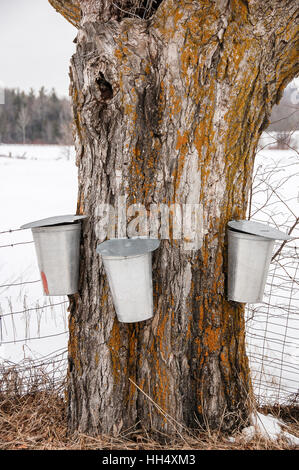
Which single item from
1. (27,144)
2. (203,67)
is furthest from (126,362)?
(27,144)

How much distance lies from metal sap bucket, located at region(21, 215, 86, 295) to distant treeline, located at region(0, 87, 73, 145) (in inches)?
2000

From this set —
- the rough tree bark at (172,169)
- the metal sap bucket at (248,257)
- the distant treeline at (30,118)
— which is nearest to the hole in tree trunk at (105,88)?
the rough tree bark at (172,169)

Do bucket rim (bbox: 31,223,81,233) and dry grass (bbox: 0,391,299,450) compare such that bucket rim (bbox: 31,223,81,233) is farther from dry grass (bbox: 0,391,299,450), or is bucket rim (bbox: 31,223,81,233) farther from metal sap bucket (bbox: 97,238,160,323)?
dry grass (bbox: 0,391,299,450)

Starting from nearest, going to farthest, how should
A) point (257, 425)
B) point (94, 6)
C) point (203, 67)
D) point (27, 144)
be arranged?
point (203, 67) < point (94, 6) < point (257, 425) < point (27, 144)

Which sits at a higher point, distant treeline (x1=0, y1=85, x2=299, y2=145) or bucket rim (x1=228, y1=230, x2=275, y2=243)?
distant treeline (x1=0, y1=85, x2=299, y2=145)

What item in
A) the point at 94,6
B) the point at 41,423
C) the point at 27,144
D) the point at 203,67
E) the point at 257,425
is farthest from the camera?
the point at 27,144

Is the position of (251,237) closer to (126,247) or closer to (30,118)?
(126,247)

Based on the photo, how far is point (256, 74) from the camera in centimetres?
180

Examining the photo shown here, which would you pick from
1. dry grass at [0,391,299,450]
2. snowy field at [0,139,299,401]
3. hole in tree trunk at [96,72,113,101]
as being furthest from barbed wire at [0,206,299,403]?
hole in tree trunk at [96,72,113,101]

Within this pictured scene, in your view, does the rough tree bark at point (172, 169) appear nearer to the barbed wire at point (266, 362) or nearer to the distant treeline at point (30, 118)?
the barbed wire at point (266, 362)

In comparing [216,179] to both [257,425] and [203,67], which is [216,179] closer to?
[203,67]

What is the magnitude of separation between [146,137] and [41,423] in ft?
6.31

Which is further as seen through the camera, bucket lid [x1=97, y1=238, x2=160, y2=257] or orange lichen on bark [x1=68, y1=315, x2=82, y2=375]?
orange lichen on bark [x1=68, y1=315, x2=82, y2=375]

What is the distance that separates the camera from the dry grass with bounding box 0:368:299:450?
1910 millimetres
